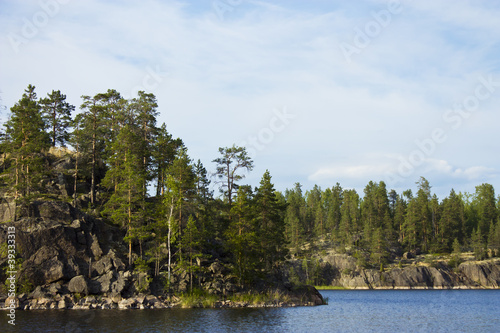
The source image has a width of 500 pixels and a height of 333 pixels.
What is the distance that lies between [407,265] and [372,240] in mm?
12469

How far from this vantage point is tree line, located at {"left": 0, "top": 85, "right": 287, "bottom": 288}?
5562 cm

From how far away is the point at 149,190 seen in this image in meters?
67.6

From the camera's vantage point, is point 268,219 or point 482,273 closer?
point 268,219

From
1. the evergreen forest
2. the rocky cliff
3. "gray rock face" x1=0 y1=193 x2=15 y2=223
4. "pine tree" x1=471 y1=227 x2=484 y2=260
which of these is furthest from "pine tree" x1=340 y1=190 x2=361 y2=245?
"gray rock face" x1=0 y1=193 x2=15 y2=223

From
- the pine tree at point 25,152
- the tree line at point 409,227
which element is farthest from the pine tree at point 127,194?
the tree line at point 409,227

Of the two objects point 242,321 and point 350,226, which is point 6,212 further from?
point 350,226

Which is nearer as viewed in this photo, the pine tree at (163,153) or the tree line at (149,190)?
the tree line at (149,190)

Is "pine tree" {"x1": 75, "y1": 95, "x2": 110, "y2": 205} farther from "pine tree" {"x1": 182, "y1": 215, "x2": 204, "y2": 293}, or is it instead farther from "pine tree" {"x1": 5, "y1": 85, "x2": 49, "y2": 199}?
"pine tree" {"x1": 182, "y1": 215, "x2": 204, "y2": 293}

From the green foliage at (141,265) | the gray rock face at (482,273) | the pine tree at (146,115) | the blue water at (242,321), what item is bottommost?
the gray rock face at (482,273)

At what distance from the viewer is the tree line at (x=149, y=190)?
55.6m

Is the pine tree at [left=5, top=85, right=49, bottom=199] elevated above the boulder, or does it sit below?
above

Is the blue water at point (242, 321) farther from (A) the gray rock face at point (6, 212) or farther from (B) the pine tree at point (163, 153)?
(B) the pine tree at point (163, 153)

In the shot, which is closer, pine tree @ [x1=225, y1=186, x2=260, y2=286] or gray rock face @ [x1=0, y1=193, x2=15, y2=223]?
gray rock face @ [x1=0, y1=193, x2=15, y2=223]

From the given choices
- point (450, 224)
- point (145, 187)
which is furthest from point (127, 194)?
point (450, 224)
